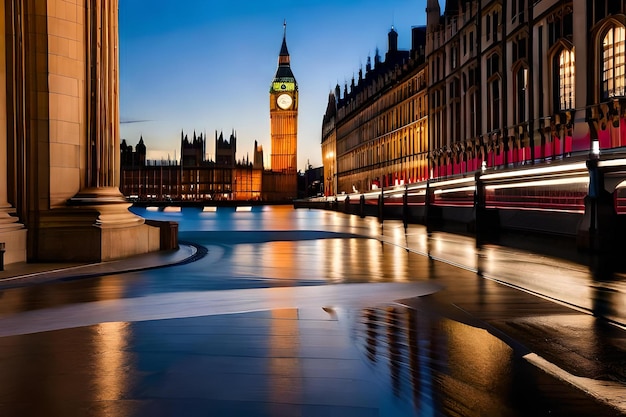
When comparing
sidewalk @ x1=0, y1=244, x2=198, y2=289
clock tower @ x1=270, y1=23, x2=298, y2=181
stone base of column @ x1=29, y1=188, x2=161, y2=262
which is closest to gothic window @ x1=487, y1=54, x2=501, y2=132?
sidewalk @ x1=0, y1=244, x2=198, y2=289

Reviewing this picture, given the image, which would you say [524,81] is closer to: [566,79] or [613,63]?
[566,79]

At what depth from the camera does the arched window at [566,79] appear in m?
35.8

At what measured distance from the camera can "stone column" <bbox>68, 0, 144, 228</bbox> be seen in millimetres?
14242

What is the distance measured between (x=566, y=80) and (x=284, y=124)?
15227 centimetres

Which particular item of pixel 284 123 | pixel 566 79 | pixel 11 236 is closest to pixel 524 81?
pixel 566 79

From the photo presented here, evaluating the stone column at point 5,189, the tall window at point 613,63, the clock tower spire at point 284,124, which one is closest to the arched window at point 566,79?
the tall window at point 613,63

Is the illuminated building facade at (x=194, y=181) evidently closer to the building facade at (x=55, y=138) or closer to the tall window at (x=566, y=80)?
the tall window at (x=566, y=80)

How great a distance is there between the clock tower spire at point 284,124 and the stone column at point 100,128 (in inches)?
6318

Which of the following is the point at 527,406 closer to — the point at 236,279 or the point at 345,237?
the point at 236,279

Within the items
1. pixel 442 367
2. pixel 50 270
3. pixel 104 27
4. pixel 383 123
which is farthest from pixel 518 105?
pixel 383 123

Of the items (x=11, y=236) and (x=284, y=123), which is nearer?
(x=11, y=236)

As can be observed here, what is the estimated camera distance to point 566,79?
36.5 meters

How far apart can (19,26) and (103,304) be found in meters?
7.68

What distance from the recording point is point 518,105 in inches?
1721
